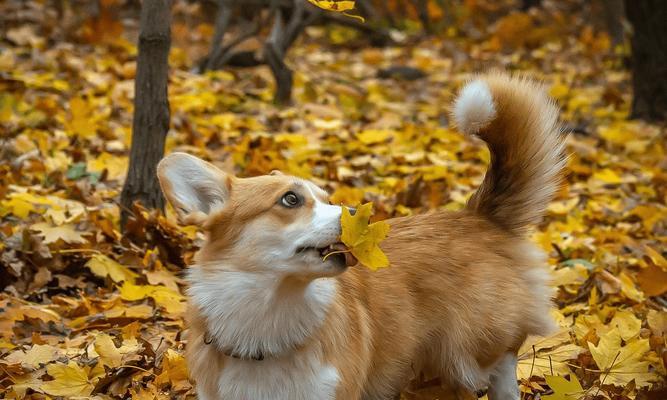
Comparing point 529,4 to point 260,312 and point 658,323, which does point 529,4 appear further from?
point 260,312

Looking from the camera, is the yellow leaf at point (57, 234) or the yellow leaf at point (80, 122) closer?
the yellow leaf at point (57, 234)

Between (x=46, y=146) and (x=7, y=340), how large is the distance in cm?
236

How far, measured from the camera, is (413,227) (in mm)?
3262

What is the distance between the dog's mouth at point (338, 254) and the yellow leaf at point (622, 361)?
1.03m

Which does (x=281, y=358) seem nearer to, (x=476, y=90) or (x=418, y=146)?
(x=476, y=90)

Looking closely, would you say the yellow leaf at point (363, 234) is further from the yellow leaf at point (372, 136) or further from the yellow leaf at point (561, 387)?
the yellow leaf at point (372, 136)

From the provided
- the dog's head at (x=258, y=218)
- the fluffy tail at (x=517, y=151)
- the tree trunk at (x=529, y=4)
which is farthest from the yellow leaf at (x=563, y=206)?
the tree trunk at (x=529, y=4)

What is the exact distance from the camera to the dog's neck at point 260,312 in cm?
269

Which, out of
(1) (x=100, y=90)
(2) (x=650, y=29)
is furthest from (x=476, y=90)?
(2) (x=650, y=29)

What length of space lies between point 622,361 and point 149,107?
2429 mm

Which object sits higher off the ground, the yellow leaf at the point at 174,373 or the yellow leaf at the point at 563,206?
the yellow leaf at the point at 563,206

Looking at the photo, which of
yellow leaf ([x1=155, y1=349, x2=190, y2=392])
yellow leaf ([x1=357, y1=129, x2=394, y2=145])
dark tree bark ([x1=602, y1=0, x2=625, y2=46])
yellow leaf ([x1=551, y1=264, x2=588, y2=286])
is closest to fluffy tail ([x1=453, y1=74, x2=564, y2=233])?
yellow leaf ([x1=551, y1=264, x2=588, y2=286])

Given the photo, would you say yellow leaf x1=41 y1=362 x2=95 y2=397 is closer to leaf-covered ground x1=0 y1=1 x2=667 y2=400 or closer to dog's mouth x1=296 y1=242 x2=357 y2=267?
leaf-covered ground x1=0 y1=1 x2=667 y2=400

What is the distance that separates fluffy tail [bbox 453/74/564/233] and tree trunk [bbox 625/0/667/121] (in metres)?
4.89
